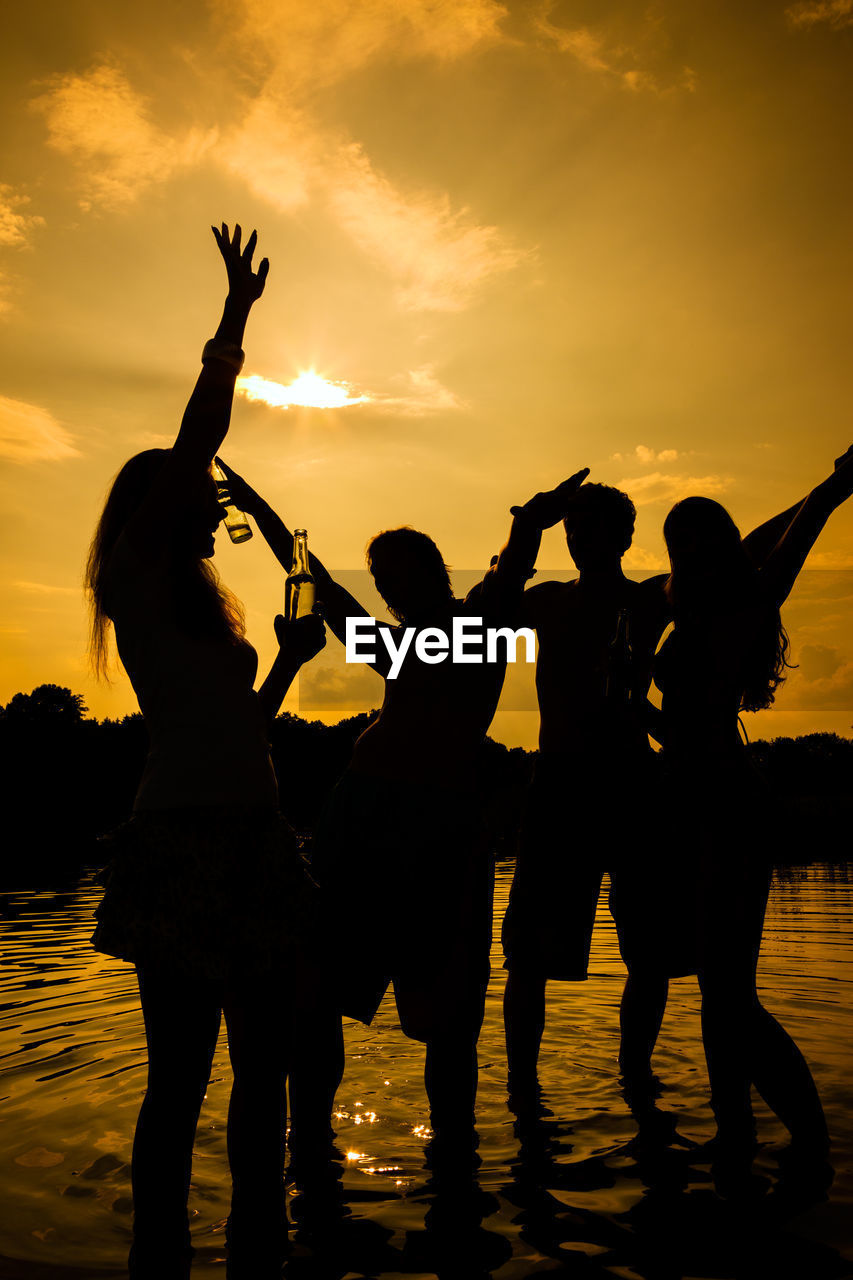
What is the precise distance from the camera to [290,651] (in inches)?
118

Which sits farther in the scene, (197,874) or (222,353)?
(222,353)

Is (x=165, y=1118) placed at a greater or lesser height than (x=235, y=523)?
lesser

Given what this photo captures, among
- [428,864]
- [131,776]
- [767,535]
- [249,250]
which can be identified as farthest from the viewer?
[131,776]

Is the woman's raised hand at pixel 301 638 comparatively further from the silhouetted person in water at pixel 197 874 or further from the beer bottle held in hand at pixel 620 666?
the beer bottle held in hand at pixel 620 666

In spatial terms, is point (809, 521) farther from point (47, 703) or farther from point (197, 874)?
point (47, 703)

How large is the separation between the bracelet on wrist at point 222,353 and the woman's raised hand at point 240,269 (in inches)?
9.1

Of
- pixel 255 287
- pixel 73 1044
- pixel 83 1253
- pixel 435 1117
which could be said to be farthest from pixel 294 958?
pixel 73 1044

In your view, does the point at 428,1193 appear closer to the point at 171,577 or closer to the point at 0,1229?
the point at 0,1229

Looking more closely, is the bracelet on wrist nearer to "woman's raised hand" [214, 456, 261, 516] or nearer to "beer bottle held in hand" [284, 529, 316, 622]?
"beer bottle held in hand" [284, 529, 316, 622]

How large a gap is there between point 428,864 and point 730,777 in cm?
124

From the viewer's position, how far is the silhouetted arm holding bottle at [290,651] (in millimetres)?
2947

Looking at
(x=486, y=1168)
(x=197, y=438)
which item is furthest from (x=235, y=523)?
(x=486, y=1168)

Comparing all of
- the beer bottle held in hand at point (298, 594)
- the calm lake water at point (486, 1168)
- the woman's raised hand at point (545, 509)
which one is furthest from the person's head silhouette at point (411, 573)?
the calm lake water at point (486, 1168)

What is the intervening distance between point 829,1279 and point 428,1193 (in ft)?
4.44
